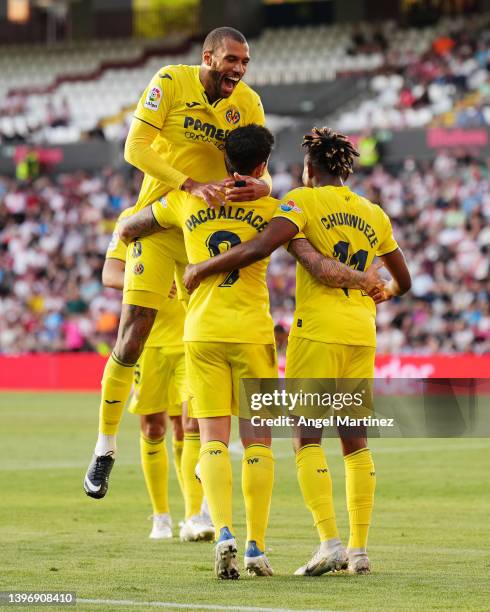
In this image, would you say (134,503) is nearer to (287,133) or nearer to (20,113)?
(287,133)

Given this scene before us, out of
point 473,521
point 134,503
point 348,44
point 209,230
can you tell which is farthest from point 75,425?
point 348,44

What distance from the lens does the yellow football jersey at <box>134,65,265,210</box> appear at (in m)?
8.19

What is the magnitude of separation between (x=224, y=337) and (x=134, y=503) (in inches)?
175

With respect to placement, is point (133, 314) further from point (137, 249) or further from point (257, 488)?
point (257, 488)

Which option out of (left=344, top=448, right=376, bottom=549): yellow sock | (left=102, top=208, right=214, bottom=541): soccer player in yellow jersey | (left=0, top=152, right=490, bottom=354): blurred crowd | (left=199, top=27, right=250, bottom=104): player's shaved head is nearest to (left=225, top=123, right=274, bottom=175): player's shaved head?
(left=199, top=27, right=250, bottom=104): player's shaved head

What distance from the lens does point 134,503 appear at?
11320 millimetres

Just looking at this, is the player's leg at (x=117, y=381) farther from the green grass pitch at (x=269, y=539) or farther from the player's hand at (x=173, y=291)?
the player's hand at (x=173, y=291)

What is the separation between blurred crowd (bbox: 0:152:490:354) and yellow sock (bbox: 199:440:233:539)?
14.6m

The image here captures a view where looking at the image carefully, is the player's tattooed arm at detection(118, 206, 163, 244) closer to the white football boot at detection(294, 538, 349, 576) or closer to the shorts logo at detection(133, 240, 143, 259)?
the shorts logo at detection(133, 240, 143, 259)

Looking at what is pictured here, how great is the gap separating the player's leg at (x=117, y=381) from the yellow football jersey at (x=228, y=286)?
41.9 inches

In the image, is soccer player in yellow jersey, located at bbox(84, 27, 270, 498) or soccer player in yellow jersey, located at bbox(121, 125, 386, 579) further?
soccer player in yellow jersey, located at bbox(84, 27, 270, 498)

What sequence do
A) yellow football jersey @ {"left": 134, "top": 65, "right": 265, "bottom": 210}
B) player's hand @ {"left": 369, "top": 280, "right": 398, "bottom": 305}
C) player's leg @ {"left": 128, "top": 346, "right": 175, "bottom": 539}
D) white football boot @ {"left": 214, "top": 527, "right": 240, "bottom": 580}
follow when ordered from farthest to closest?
player's leg @ {"left": 128, "top": 346, "right": 175, "bottom": 539}, yellow football jersey @ {"left": 134, "top": 65, "right": 265, "bottom": 210}, player's hand @ {"left": 369, "top": 280, "right": 398, "bottom": 305}, white football boot @ {"left": 214, "top": 527, "right": 240, "bottom": 580}

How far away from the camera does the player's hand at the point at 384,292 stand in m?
7.41

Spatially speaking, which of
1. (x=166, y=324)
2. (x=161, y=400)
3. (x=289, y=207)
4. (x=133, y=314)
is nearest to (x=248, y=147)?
(x=289, y=207)
